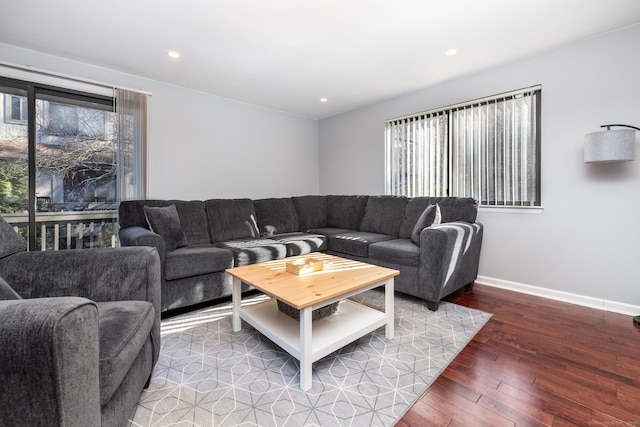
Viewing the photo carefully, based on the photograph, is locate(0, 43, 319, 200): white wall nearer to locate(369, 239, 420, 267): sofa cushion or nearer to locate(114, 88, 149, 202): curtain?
locate(114, 88, 149, 202): curtain

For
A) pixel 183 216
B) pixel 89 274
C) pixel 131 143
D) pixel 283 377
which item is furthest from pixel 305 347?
pixel 131 143

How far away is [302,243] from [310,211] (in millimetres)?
1132

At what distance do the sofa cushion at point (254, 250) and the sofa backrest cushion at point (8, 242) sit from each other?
1426 mm

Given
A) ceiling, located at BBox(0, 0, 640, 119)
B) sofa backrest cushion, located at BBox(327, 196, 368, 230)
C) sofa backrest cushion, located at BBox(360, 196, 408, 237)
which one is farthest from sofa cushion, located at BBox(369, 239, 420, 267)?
ceiling, located at BBox(0, 0, 640, 119)

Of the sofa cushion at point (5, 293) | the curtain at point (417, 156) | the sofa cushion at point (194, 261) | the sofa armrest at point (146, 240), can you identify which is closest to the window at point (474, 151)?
the curtain at point (417, 156)

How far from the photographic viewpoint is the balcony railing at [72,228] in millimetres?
2773

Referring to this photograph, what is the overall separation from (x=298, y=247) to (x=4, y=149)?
2.85m

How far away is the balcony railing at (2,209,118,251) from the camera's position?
2.77m

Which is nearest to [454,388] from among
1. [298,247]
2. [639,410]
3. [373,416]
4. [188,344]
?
[373,416]

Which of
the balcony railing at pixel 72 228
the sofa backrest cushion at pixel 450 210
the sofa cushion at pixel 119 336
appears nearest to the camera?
the sofa cushion at pixel 119 336

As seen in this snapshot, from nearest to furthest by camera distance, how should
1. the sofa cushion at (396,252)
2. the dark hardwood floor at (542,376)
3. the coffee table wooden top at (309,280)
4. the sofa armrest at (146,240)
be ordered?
the dark hardwood floor at (542,376), the coffee table wooden top at (309,280), the sofa armrest at (146,240), the sofa cushion at (396,252)

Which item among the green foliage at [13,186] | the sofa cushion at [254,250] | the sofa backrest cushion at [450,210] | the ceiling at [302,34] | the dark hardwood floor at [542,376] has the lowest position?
the dark hardwood floor at [542,376]

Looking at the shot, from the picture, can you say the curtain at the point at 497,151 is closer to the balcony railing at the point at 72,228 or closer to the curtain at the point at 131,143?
the curtain at the point at 131,143

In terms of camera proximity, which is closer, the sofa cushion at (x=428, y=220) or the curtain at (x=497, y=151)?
the sofa cushion at (x=428, y=220)
